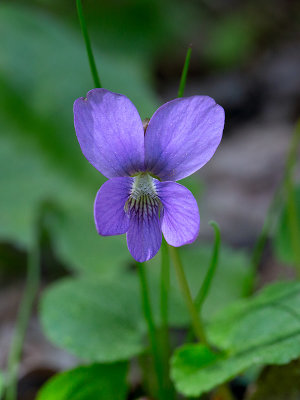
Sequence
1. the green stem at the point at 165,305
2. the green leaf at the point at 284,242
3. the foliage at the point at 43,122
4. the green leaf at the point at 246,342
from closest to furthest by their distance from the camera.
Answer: the green leaf at the point at 246,342 → the green stem at the point at 165,305 → the green leaf at the point at 284,242 → the foliage at the point at 43,122

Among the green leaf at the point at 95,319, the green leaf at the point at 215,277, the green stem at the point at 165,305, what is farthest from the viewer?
the green leaf at the point at 215,277

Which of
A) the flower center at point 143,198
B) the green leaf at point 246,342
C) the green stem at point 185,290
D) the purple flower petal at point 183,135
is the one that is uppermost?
the purple flower petal at point 183,135

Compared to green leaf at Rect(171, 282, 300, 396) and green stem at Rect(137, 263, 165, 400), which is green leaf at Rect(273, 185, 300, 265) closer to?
A: green leaf at Rect(171, 282, 300, 396)

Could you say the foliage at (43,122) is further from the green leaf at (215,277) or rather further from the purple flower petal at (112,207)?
the purple flower petal at (112,207)

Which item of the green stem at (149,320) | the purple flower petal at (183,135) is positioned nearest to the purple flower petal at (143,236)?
the purple flower petal at (183,135)

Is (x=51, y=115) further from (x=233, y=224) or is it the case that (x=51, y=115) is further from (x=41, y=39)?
(x=233, y=224)

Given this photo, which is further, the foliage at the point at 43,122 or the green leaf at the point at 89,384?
the foliage at the point at 43,122

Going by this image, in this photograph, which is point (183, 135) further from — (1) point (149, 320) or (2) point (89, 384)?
(2) point (89, 384)
